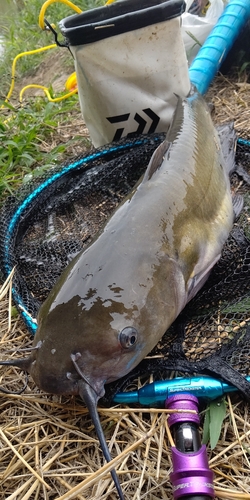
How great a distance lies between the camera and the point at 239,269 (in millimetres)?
1860

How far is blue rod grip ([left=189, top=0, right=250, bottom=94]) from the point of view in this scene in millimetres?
3291

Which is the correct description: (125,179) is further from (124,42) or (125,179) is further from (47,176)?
(124,42)

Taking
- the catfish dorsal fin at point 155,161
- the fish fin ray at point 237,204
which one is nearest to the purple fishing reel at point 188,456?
the catfish dorsal fin at point 155,161

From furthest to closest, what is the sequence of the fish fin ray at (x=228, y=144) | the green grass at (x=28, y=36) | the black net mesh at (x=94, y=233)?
1. the green grass at (x=28, y=36)
2. the fish fin ray at (x=228, y=144)
3. the black net mesh at (x=94, y=233)

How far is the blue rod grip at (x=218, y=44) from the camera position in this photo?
10.8ft

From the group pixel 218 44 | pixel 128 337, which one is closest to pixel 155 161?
pixel 128 337

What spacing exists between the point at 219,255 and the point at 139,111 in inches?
51.0

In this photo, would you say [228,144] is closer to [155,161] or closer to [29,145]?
[155,161]

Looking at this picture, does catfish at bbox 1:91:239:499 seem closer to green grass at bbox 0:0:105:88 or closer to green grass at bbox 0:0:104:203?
green grass at bbox 0:0:104:203

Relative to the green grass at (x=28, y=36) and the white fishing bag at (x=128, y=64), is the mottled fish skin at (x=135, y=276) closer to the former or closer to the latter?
the white fishing bag at (x=128, y=64)

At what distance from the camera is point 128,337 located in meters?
1.41

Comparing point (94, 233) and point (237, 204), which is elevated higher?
point (94, 233)

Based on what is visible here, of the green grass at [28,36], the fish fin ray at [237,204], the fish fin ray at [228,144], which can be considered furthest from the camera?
the green grass at [28,36]

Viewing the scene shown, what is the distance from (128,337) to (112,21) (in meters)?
1.79
